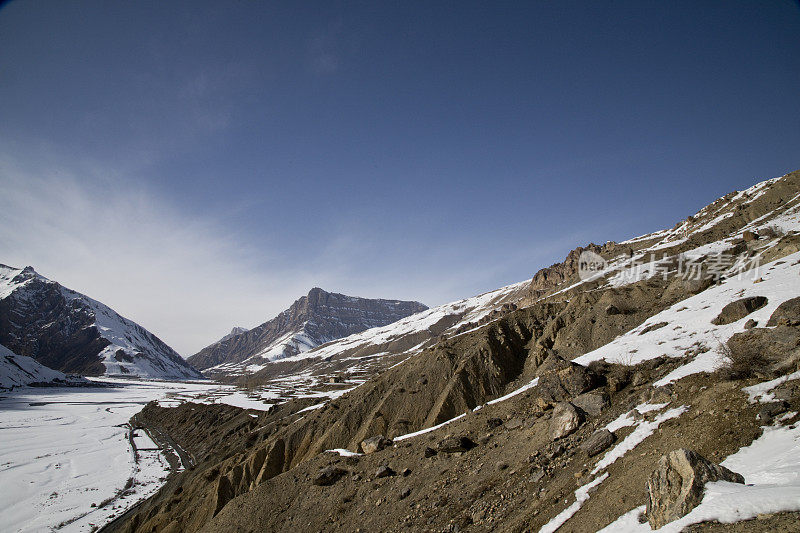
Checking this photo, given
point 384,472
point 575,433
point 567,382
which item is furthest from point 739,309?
point 384,472

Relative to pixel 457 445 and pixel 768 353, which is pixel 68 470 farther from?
pixel 768 353

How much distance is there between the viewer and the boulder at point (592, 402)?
1508 centimetres

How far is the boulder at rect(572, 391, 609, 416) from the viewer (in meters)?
15.1

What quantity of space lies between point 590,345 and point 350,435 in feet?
72.3

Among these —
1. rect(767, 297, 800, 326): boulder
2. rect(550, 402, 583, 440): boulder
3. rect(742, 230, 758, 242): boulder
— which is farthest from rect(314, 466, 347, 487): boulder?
rect(742, 230, 758, 242): boulder

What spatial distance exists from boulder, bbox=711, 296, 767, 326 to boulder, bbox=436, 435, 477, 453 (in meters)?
14.2

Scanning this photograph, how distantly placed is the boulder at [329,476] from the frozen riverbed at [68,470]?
1671 inches

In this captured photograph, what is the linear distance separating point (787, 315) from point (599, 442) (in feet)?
33.1

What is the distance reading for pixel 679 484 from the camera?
7.59 meters

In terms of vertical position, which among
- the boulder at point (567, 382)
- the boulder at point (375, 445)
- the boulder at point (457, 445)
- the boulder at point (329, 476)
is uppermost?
the boulder at point (567, 382)

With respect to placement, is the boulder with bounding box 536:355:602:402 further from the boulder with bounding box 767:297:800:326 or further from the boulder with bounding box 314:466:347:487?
the boulder with bounding box 314:466:347:487

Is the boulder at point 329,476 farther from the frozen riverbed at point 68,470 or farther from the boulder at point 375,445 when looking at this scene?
the frozen riverbed at point 68,470

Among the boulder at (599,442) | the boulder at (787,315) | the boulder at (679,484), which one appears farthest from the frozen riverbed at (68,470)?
the boulder at (787,315)

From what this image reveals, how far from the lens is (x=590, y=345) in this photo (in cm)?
2872
